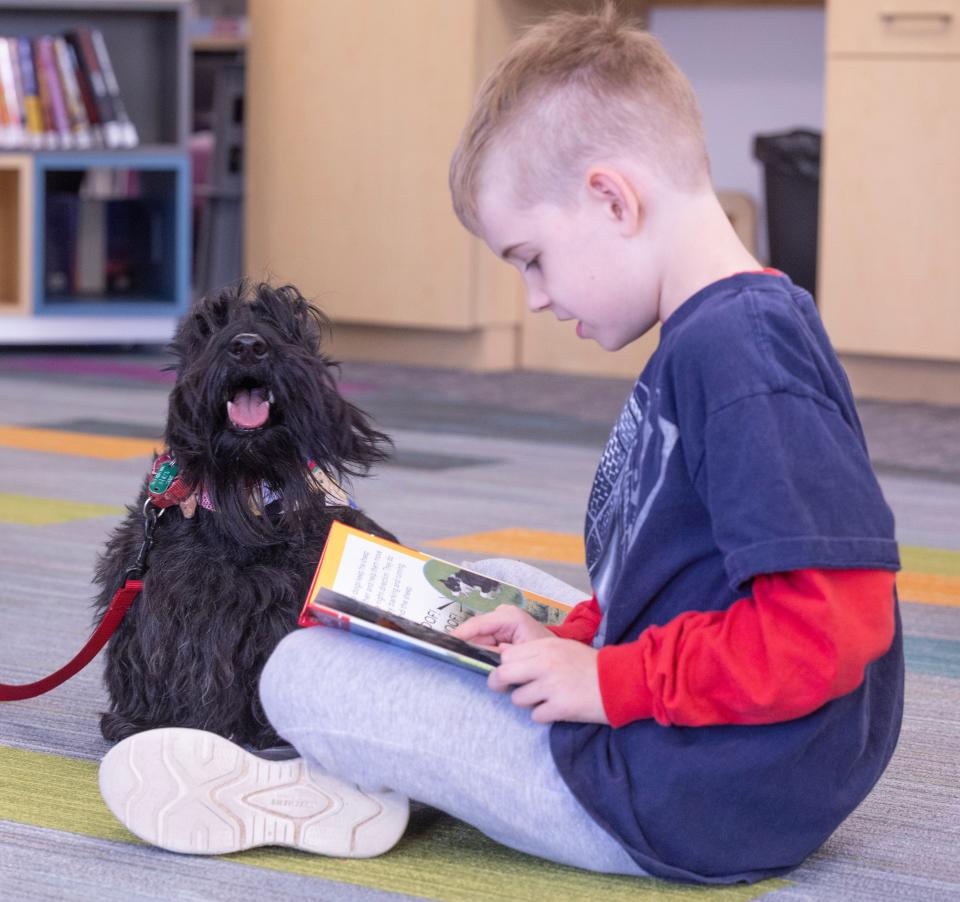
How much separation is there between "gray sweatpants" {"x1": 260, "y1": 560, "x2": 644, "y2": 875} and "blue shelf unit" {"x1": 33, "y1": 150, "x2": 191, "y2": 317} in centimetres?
370

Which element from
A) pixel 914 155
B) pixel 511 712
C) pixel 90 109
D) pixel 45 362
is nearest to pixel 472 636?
pixel 511 712

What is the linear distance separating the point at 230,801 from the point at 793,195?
3.56 m

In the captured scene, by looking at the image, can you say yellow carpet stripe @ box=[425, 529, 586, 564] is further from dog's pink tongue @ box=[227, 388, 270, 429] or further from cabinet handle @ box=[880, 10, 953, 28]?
cabinet handle @ box=[880, 10, 953, 28]

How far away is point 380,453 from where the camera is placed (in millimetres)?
1371

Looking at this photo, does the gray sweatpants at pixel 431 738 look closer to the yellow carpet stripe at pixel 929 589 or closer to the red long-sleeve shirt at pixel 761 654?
the red long-sleeve shirt at pixel 761 654

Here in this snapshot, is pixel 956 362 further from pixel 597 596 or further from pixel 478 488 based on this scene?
pixel 597 596

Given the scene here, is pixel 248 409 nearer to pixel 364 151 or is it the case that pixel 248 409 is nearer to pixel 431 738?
pixel 431 738

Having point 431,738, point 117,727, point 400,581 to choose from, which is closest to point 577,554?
point 117,727

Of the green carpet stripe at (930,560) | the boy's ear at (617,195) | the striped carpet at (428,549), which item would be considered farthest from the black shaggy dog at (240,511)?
the green carpet stripe at (930,560)

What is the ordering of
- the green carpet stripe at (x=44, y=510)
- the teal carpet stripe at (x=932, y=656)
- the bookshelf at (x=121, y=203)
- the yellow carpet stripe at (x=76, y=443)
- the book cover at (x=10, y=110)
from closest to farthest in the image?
1. the teal carpet stripe at (x=932, y=656)
2. the green carpet stripe at (x=44, y=510)
3. the yellow carpet stripe at (x=76, y=443)
4. the book cover at (x=10, y=110)
5. the bookshelf at (x=121, y=203)

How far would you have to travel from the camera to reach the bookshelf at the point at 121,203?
4.67m

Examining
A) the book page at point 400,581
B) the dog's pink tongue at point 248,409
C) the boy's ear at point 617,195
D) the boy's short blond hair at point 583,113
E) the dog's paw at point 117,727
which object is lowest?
the dog's paw at point 117,727

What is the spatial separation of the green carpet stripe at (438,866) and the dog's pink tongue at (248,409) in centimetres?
31

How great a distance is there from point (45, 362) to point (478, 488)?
2042 mm
